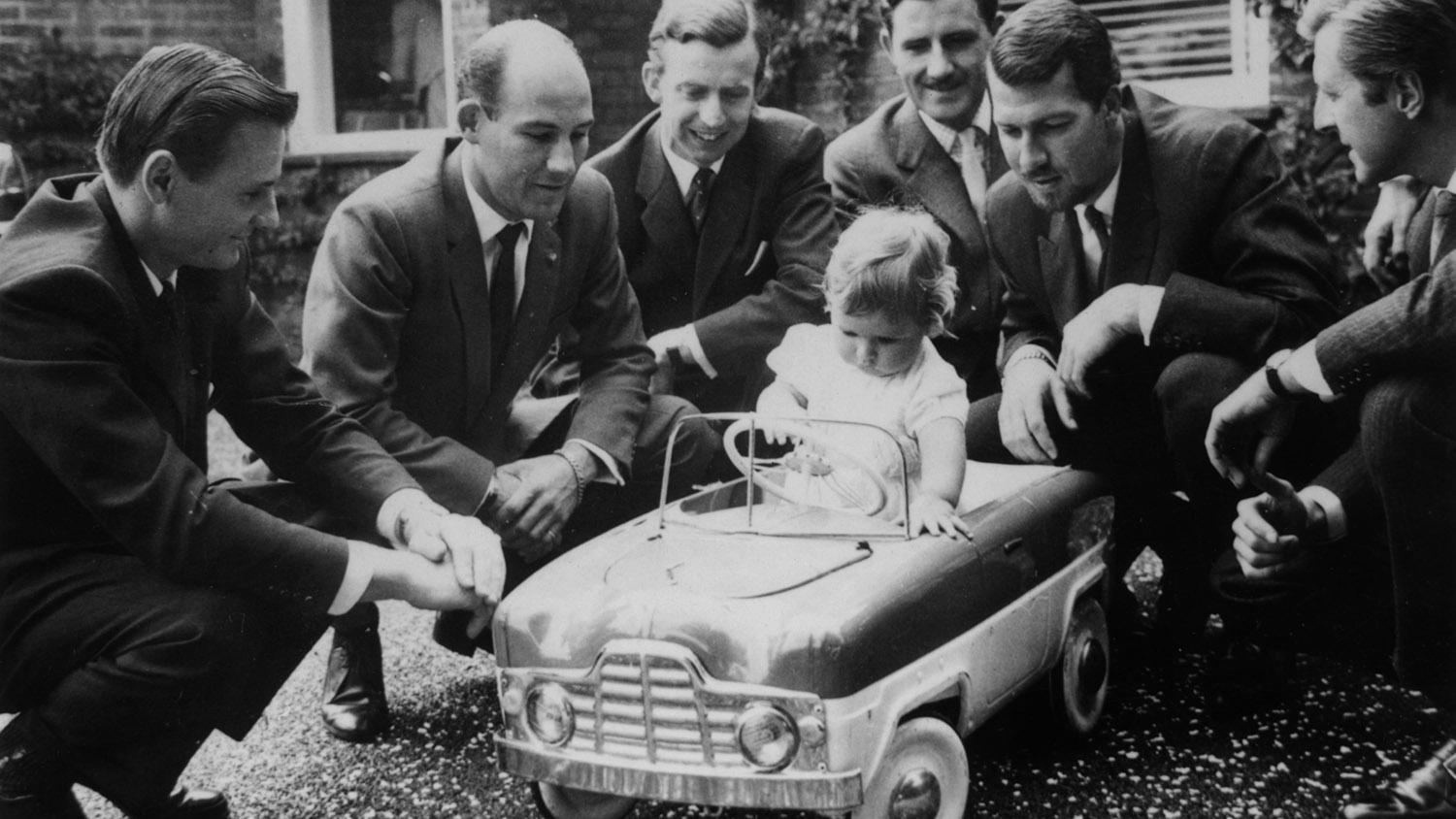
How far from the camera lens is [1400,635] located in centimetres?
275

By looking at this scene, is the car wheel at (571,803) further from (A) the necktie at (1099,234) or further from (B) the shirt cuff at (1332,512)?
(A) the necktie at (1099,234)

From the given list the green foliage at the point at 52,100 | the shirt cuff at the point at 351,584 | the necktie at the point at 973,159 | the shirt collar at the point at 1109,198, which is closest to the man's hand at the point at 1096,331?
the shirt collar at the point at 1109,198

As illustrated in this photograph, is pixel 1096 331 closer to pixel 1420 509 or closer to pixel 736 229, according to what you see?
pixel 1420 509

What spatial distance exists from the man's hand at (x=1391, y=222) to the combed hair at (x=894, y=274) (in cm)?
138

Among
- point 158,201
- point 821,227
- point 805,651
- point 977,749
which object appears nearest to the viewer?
point 805,651

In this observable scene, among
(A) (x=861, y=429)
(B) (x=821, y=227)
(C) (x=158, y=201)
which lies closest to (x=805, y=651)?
(A) (x=861, y=429)

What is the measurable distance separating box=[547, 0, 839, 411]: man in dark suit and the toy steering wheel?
1.19m

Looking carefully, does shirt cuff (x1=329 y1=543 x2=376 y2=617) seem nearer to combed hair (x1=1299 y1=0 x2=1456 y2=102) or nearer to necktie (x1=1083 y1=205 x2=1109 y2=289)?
necktie (x1=1083 y1=205 x2=1109 y2=289)

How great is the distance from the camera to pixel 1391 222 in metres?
3.81

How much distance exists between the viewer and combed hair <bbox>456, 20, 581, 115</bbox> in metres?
3.53

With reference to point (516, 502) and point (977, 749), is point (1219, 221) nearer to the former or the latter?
point (977, 749)

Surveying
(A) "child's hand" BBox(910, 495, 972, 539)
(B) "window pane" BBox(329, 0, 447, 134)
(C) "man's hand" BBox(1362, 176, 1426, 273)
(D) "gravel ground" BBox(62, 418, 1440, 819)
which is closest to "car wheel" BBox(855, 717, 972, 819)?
(D) "gravel ground" BBox(62, 418, 1440, 819)

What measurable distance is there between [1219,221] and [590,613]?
1.98 m

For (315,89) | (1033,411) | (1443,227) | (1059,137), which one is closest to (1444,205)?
(1443,227)
